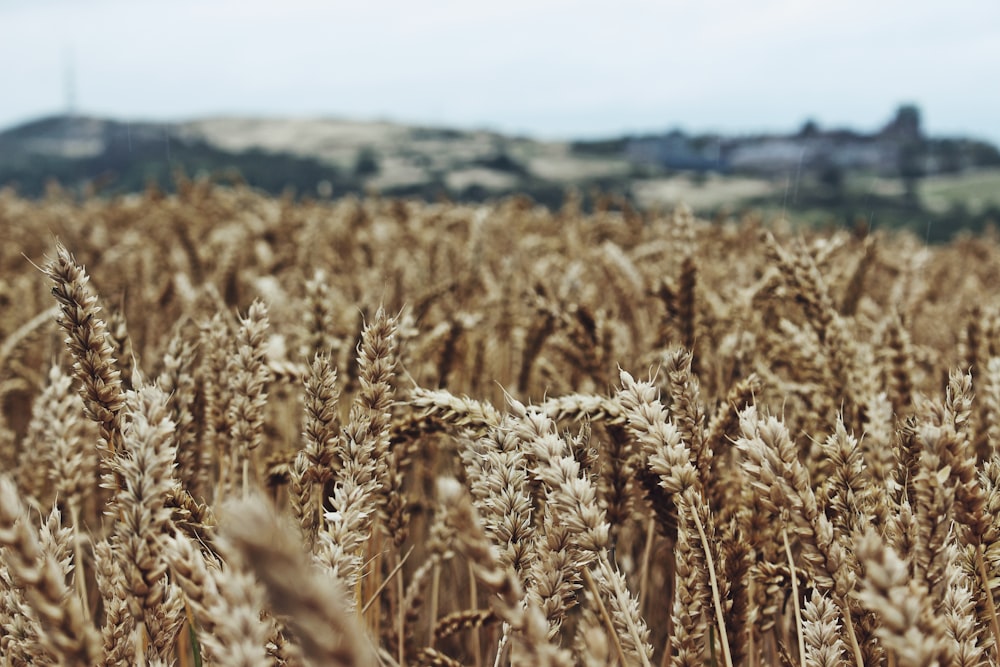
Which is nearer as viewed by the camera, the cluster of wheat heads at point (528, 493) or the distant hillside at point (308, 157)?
the cluster of wheat heads at point (528, 493)

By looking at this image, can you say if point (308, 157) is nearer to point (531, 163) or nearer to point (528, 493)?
point (531, 163)

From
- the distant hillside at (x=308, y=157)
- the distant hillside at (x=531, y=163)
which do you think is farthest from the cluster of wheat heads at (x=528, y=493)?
the distant hillside at (x=308, y=157)

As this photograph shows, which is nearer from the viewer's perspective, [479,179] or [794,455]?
[794,455]

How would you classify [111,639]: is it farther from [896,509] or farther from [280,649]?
[896,509]

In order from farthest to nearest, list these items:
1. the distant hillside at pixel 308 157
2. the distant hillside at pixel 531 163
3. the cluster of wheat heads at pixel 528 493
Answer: the distant hillside at pixel 308 157 < the distant hillside at pixel 531 163 < the cluster of wheat heads at pixel 528 493

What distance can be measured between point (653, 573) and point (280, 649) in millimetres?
1543

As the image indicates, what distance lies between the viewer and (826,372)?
1676 millimetres

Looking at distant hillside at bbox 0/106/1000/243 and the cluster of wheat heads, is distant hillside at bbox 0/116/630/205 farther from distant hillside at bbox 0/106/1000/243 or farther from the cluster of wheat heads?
the cluster of wheat heads

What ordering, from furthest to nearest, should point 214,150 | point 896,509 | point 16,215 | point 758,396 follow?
point 214,150, point 16,215, point 758,396, point 896,509

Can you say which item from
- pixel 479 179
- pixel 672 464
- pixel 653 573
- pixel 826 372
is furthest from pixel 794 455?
pixel 479 179

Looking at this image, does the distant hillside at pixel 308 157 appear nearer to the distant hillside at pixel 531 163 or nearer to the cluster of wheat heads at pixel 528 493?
the distant hillside at pixel 531 163

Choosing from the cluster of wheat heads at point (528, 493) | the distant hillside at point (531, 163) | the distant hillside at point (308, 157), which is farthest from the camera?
the distant hillside at point (308, 157)

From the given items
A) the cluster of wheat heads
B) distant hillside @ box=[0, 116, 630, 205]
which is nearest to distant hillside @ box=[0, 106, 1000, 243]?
distant hillside @ box=[0, 116, 630, 205]

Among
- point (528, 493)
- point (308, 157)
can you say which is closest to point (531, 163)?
point (308, 157)
